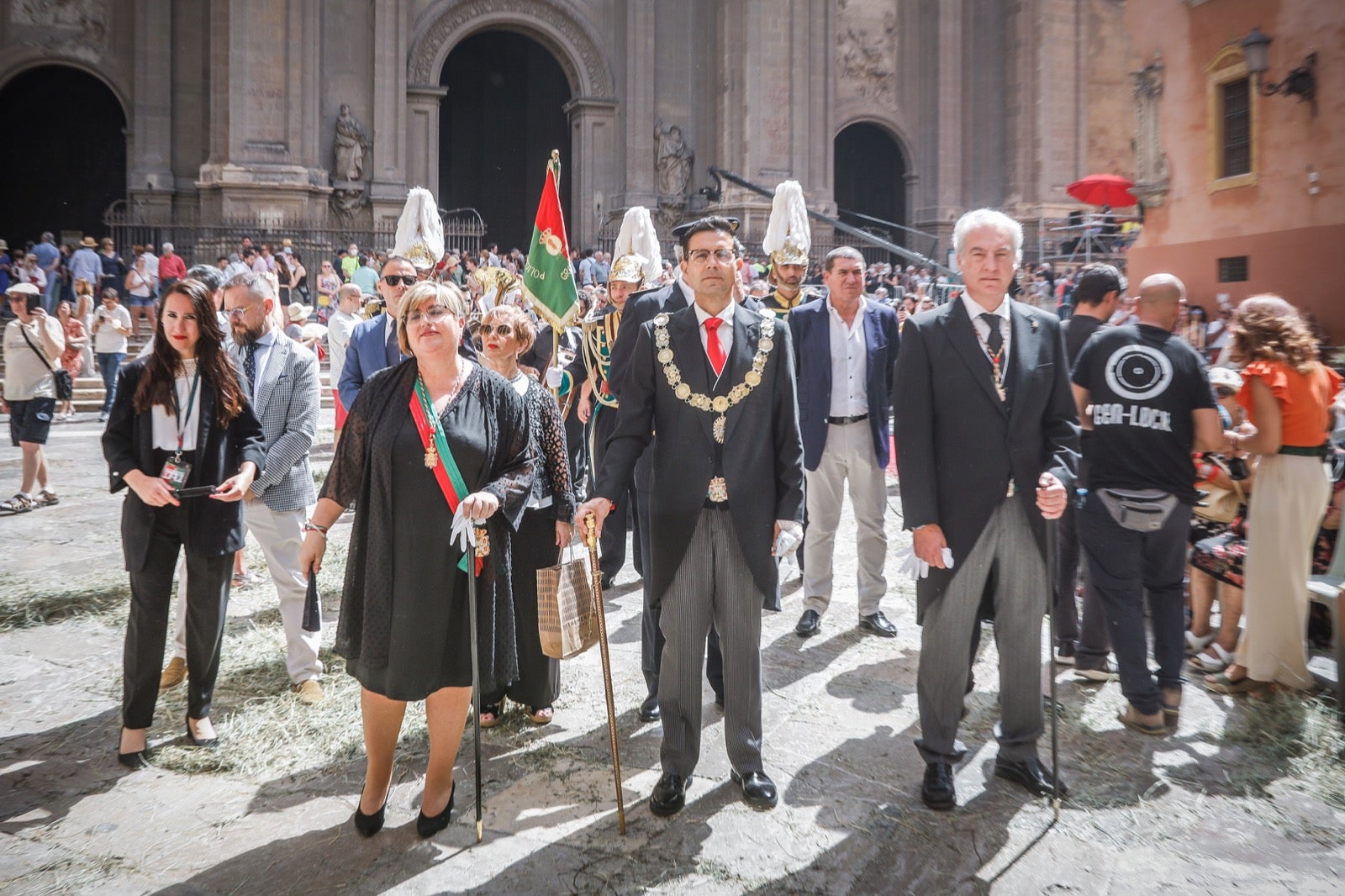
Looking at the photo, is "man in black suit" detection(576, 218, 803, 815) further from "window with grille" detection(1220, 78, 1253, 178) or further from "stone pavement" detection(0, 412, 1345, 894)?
"window with grille" detection(1220, 78, 1253, 178)

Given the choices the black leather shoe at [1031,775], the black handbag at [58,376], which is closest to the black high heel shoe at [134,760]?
the black leather shoe at [1031,775]

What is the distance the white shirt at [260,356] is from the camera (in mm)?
5016

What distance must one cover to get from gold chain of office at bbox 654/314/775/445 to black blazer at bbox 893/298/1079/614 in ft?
1.82

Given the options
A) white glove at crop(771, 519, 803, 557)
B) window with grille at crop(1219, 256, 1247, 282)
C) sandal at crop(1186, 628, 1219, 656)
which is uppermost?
window with grille at crop(1219, 256, 1247, 282)

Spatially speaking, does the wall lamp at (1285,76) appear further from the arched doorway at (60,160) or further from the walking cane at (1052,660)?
the arched doorway at (60,160)

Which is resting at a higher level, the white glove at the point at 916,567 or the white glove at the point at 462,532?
the white glove at the point at 462,532

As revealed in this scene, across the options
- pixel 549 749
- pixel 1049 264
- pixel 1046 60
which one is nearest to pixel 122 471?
pixel 549 749

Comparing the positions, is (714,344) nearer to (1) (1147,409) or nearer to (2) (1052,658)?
(2) (1052,658)

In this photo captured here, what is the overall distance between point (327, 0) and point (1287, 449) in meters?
23.4

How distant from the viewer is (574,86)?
25.8m

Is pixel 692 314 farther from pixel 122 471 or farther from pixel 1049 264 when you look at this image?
pixel 1049 264

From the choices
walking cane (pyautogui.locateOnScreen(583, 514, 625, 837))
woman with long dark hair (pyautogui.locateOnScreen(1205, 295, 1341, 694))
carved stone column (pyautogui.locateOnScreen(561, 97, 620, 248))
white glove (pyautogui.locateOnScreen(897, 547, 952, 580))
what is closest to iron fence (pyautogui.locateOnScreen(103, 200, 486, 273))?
carved stone column (pyautogui.locateOnScreen(561, 97, 620, 248))

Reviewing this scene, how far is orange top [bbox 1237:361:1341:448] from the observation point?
491 cm

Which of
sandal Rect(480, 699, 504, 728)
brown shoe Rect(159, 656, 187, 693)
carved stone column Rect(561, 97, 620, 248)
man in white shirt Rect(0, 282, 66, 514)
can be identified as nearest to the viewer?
sandal Rect(480, 699, 504, 728)
